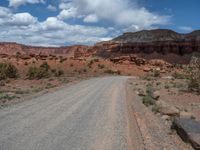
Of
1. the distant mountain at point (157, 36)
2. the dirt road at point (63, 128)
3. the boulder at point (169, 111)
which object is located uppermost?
the distant mountain at point (157, 36)

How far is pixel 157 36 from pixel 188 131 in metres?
131

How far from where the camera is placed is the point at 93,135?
36.9 feet

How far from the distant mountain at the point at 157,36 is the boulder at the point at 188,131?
386 ft

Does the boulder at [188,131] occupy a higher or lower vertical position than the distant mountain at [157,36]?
lower

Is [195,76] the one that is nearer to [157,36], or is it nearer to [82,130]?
[82,130]

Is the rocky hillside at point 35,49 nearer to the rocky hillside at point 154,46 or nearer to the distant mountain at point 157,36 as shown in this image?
the rocky hillside at point 154,46

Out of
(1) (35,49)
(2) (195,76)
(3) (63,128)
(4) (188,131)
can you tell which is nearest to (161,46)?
(1) (35,49)

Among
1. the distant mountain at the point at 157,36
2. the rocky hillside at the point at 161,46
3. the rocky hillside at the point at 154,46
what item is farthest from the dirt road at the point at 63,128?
the distant mountain at the point at 157,36

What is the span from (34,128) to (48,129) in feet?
1.58

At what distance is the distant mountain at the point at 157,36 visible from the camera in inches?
5167

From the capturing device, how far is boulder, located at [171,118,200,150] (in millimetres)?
10219

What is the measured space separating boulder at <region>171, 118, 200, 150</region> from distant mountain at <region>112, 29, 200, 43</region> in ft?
386

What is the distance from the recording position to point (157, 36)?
139125mm

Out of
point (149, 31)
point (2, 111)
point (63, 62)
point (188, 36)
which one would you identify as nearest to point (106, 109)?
point (2, 111)
